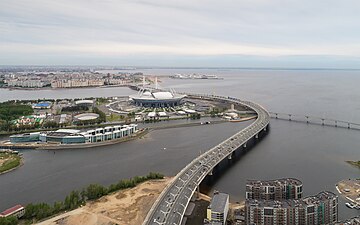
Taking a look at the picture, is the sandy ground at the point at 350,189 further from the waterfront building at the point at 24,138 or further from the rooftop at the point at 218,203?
the waterfront building at the point at 24,138

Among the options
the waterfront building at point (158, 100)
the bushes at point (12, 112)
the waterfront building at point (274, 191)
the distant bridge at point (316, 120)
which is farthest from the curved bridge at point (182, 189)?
the bushes at point (12, 112)

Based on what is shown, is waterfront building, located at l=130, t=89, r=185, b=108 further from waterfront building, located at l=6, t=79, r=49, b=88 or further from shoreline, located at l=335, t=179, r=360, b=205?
waterfront building, located at l=6, t=79, r=49, b=88

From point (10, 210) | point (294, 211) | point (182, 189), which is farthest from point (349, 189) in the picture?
point (10, 210)

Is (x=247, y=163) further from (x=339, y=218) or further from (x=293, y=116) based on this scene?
(x=293, y=116)

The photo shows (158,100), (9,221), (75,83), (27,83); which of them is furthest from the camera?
(75,83)

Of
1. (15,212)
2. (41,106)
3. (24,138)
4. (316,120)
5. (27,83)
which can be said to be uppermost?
(27,83)

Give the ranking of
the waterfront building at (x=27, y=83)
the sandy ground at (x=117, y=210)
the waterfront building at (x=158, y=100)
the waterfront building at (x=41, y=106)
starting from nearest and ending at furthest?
1. the sandy ground at (x=117, y=210)
2. the waterfront building at (x=158, y=100)
3. the waterfront building at (x=41, y=106)
4. the waterfront building at (x=27, y=83)

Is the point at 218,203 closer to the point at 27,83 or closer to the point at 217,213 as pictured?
the point at 217,213
